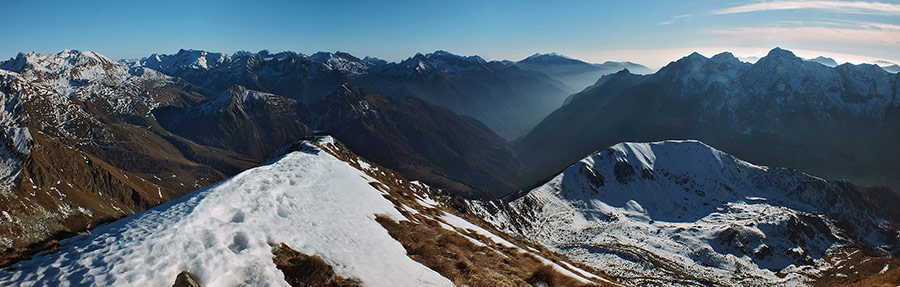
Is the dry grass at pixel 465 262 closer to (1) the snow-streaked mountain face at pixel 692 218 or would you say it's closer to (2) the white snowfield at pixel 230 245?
(2) the white snowfield at pixel 230 245

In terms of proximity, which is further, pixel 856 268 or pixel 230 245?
pixel 856 268

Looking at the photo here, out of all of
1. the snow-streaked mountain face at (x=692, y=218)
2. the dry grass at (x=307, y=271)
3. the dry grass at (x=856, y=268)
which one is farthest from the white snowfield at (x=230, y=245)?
the dry grass at (x=856, y=268)

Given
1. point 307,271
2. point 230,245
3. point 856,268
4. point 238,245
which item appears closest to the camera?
point 307,271

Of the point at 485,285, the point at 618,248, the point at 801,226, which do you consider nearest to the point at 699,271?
the point at 618,248

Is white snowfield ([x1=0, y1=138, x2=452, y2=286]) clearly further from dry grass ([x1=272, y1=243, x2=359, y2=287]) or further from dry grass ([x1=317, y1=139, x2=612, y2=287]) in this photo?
dry grass ([x1=317, y1=139, x2=612, y2=287])

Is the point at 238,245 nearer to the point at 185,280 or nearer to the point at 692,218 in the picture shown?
the point at 185,280

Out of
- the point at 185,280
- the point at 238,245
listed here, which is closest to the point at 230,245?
the point at 238,245

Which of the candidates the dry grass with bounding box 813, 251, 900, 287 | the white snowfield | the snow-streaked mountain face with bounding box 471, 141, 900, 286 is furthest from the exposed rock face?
the dry grass with bounding box 813, 251, 900, 287
